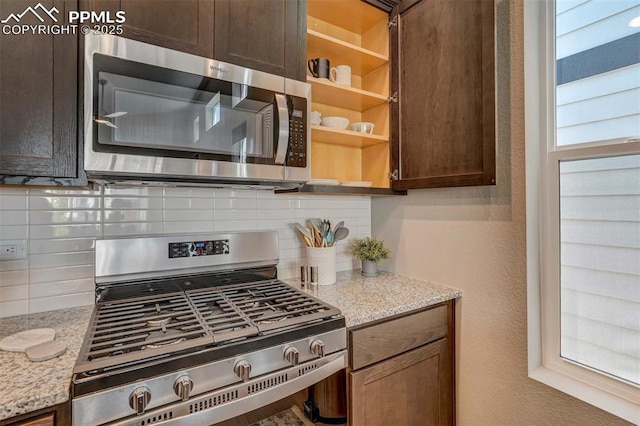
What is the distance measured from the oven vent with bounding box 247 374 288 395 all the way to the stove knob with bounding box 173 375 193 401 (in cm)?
18

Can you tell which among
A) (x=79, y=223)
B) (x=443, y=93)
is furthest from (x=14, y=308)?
(x=443, y=93)

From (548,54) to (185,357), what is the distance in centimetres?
170

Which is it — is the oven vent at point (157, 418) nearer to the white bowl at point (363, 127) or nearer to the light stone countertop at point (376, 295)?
the light stone countertop at point (376, 295)

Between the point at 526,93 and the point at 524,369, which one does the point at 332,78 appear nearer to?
the point at 526,93

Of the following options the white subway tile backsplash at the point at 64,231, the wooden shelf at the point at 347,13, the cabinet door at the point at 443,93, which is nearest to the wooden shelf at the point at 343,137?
the cabinet door at the point at 443,93

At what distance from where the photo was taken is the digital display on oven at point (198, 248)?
133 cm

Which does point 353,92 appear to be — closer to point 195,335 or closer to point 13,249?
point 195,335

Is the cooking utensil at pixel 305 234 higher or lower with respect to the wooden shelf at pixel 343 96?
lower

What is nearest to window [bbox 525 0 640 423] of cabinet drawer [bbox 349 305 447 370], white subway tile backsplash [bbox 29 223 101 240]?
cabinet drawer [bbox 349 305 447 370]

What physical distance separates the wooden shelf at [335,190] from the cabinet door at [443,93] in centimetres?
9

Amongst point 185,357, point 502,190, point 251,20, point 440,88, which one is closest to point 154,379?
point 185,357

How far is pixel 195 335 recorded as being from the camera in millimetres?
913

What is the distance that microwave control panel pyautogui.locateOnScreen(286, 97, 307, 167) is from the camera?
4.10 feet

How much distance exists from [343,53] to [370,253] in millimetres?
1125
